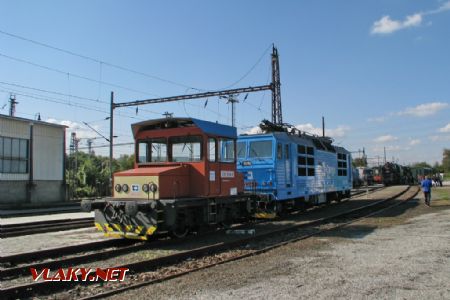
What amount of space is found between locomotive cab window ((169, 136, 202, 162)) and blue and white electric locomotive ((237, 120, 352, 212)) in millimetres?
4292

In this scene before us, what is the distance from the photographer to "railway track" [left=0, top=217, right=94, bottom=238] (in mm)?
13478

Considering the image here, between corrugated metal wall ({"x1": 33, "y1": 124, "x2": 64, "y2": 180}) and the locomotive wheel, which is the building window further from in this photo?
the locomotive wheel

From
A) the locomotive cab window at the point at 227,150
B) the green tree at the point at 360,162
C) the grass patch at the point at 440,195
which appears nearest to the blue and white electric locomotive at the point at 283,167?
the locomotive cab window at the point at 227,150

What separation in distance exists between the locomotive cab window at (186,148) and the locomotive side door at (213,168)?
299mm

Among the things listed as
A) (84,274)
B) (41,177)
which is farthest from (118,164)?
(84,274)

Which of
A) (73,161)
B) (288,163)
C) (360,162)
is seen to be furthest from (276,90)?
(360,162)

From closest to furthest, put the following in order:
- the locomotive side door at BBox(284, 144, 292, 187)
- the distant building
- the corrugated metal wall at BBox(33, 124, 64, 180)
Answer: the locomotive side door at BBox(284, 144, 292, 187)
the distant building
the corrugated metal wall at BBox(33, 124, 64, 180)

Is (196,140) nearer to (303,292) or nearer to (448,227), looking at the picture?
(303,292)

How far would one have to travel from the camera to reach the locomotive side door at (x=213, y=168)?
39.4ft

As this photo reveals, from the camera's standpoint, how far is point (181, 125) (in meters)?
12.1

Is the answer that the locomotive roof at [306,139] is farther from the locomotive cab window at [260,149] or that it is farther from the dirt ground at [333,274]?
the dirt ground at [333,274]

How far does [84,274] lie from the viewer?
23.7 ft

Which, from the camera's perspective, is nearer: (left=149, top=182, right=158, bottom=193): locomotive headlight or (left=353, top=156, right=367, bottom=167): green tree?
(left=149, top=182, right=158, bottom=193): locomotive headlight

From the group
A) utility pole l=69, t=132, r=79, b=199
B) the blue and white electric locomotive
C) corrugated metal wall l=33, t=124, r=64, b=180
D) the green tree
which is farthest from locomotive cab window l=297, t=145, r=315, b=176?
the green tree
